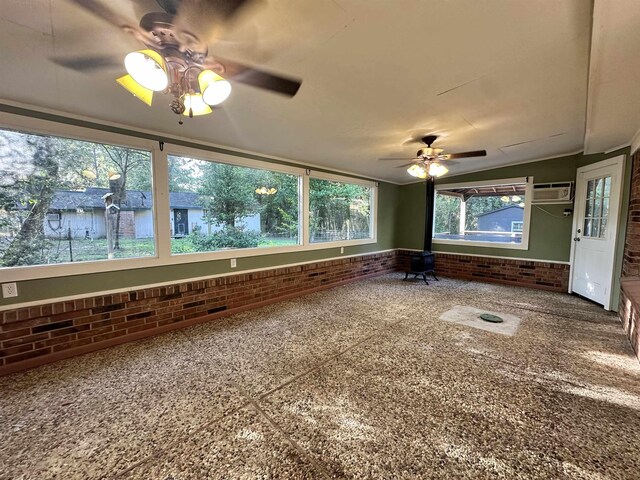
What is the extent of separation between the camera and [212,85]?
1506 millimetres

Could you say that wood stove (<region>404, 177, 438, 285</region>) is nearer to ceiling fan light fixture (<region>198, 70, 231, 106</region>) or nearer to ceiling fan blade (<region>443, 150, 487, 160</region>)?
ceiling fan blade (<region>443, 150, 487, 160</region>)

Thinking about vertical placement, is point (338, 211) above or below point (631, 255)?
above

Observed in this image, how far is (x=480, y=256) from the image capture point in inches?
235

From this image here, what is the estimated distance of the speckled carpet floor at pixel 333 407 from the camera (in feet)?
4.86

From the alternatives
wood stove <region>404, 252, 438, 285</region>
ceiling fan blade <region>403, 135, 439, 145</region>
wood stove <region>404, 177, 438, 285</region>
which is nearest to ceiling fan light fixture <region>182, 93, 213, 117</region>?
ceiling fan blade <region>403, 135, 439, 145</region>

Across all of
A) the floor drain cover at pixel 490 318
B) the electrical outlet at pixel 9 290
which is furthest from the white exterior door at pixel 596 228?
the electrical outlet at pixel 9 290

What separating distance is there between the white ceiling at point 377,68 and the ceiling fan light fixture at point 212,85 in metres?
0.30

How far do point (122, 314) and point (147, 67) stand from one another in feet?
8.61

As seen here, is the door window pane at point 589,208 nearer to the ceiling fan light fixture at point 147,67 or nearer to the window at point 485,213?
the window at point 485,213

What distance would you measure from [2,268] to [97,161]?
1.26 m

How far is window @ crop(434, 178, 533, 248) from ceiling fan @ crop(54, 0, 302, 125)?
225 inches

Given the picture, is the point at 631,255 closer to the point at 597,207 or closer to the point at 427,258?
the point at 597,207

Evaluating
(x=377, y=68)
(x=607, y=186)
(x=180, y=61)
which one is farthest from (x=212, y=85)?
(x=607, y=186)

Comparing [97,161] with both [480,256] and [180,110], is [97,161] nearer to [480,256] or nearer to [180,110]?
[180,110]
